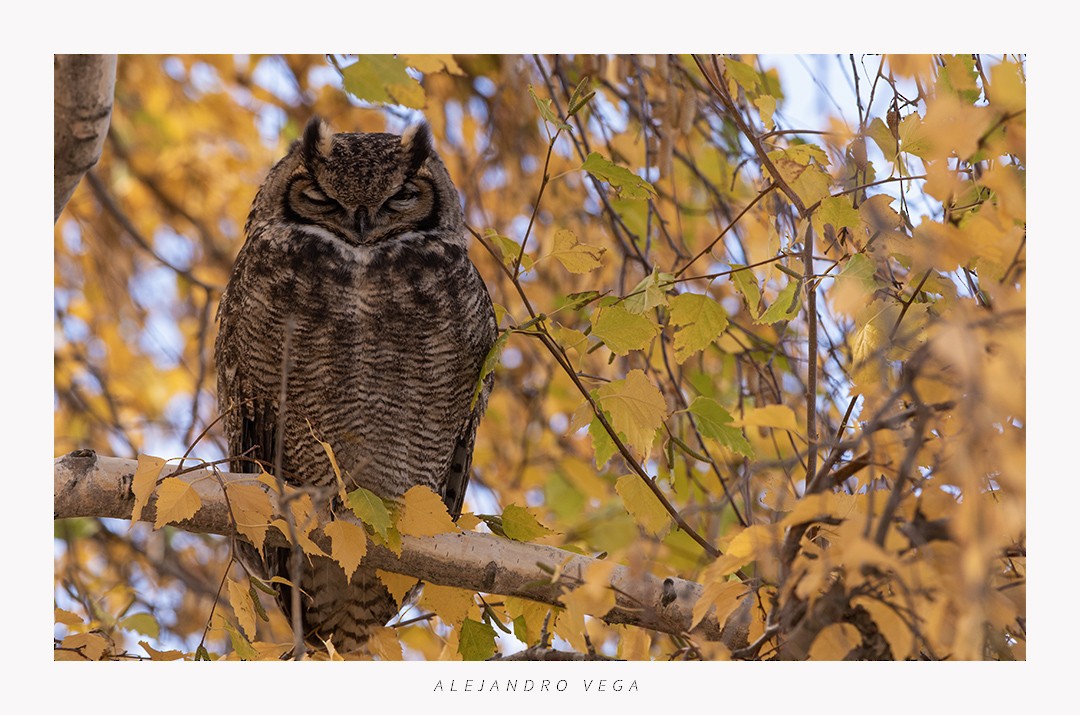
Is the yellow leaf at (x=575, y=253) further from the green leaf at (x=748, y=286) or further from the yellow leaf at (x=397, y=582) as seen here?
the yellow leaf at (x=397, y=582)

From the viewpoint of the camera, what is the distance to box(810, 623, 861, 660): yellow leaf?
1098mm

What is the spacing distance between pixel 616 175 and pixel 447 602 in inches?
29.7

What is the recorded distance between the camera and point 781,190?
1.46 m

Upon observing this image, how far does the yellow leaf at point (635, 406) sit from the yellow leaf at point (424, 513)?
0.27 meters

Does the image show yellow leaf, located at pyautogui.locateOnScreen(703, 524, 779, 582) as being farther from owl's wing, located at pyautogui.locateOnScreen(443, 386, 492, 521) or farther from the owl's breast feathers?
owl's wing, located at pyautogui.locateOnScreen(443, 386, 492, 521)

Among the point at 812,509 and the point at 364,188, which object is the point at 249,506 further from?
the point at 812,509

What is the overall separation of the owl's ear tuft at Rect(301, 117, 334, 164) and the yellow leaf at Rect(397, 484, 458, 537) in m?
0.78

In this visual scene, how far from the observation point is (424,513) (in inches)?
57.1

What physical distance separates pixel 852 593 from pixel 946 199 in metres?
0.51

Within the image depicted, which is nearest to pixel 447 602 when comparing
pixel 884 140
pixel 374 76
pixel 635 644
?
pixel 635 644

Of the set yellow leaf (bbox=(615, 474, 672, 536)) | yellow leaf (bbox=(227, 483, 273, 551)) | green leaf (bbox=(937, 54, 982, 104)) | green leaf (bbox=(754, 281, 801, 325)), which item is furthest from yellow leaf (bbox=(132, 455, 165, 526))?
green leaf (bbox=(937, 54, 982, 104))
